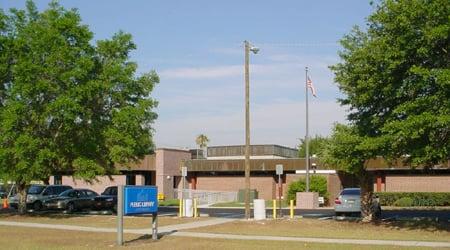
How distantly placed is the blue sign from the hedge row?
27597 millimetres

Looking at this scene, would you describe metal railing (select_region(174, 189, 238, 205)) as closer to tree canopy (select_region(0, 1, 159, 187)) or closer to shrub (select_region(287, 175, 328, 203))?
shrub (select_region(287, 175, 328, 203))

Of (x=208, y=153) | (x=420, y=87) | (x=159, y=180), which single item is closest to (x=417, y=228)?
(x=420, y=87)

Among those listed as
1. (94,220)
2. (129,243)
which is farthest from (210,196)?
(129,243)

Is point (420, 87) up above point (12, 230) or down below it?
above

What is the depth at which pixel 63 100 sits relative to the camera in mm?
28766

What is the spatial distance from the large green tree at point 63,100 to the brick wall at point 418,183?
23.8 metres

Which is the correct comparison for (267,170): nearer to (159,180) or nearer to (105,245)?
(159,180)

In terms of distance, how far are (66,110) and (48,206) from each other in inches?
433

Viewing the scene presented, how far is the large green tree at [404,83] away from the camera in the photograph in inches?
794

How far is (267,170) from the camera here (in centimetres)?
5297

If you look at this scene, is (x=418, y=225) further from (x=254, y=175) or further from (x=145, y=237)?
(x=254, y=175)

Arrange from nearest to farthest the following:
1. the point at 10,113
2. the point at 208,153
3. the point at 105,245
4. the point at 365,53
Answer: the point at 105,245 → the point at 365,53 → the point at 10,113 → the point at 208,153

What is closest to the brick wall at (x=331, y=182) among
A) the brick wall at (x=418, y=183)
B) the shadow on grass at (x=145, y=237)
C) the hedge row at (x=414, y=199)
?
the brick wall at (x=418, y=183)

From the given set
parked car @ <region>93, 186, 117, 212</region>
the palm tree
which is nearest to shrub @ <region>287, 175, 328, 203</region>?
parked car @ <region>93, 186, 117, 212</region>
